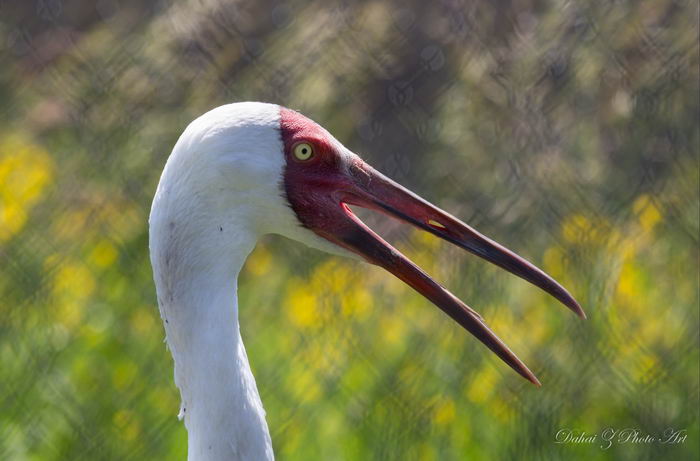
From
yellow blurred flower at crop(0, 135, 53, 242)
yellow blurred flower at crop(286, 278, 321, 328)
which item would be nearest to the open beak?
yellow blurred flower at crop(286, 278, 321, 328)

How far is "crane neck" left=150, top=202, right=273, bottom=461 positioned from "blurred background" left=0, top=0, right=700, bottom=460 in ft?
4.72

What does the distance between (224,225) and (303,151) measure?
232mm

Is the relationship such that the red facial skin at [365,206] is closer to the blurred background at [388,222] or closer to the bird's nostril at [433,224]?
the bird's nostril at [433,224]

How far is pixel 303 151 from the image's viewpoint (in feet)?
8.39

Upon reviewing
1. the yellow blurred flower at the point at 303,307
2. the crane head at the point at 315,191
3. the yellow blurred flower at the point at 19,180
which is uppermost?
the crane head at the point at 315,191

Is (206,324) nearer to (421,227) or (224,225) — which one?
(224,225)

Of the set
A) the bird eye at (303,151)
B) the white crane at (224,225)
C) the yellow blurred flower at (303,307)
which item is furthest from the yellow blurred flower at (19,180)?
the bird eye at (303,151)

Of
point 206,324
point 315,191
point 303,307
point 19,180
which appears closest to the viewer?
point 206,324

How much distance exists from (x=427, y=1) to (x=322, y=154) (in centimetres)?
204

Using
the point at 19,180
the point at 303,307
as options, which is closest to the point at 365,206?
the point at 303,307

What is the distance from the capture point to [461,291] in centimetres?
400

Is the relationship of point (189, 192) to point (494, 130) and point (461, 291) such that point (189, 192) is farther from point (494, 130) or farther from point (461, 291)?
point (494, 130)

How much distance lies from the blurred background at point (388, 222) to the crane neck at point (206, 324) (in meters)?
1.44

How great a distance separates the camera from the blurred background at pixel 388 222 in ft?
13.2
